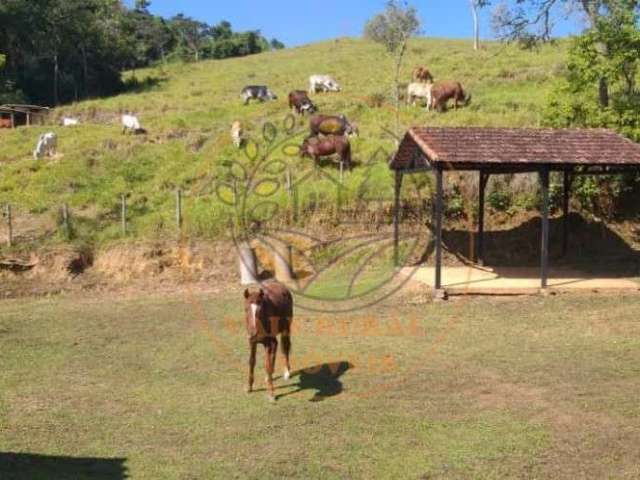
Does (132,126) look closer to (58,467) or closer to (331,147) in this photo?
(331,147)

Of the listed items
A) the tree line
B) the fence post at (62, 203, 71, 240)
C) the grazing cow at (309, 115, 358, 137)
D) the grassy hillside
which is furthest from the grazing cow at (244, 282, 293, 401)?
the tree line

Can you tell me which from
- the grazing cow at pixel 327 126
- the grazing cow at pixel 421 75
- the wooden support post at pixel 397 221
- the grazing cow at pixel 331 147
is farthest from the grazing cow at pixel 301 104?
the wooden support post at pixel 397 221

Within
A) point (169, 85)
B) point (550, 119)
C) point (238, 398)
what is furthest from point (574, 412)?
point (169, 85)

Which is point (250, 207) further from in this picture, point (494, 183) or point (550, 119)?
point (550, 119)

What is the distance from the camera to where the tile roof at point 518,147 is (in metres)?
14.5

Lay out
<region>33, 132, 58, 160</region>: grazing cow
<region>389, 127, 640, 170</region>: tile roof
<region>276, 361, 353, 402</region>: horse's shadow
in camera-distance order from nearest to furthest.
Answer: <region>276, 361, 353, 402</region>: horse's shadow
<region>389, 127, 640, 170</region>: tile roof
<region>33, 132, 58, 160</region>: grazing cow

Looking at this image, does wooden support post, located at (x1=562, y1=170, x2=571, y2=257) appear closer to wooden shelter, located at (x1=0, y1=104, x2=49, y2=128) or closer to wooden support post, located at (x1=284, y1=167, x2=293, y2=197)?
wooden support post, located at (x1=284, y1=167, x2=293, y2=197)

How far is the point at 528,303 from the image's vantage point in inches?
565

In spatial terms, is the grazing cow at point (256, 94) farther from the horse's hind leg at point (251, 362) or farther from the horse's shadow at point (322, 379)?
the horse's hind leg at point (251, 362)

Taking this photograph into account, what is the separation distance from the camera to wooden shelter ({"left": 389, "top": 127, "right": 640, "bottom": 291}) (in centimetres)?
1457

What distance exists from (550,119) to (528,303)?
8.01 m

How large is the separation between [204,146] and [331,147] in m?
7.04

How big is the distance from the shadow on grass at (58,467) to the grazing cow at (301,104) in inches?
963

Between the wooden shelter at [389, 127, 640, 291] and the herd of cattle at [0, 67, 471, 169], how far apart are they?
20.2 ft
